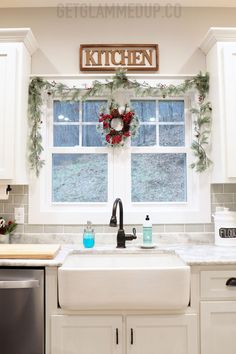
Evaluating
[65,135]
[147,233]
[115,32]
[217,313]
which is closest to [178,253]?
[147,233]

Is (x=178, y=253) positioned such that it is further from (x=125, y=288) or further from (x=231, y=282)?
(x=125, y=288)

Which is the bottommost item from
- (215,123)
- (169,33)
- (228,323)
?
(228,323)

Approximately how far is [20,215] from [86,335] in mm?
1084

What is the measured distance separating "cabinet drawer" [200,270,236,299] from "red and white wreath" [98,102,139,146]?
1190 millimetres

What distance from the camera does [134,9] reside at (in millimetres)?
2639

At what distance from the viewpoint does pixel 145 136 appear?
265 centimetres

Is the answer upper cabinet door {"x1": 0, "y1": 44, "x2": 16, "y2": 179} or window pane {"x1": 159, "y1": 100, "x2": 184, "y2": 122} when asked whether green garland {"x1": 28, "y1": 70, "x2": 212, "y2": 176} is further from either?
upper cabinet door {"x1": 0, "y1": 44, "x2": 16, "y2": 179}

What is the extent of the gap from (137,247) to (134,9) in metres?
1.92

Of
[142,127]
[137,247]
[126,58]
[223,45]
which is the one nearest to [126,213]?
[137,247]

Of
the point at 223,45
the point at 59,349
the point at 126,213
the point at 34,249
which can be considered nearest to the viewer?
the point at 59,349

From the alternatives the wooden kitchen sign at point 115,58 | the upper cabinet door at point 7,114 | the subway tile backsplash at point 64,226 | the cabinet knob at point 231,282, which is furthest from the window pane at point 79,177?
the cabinet knob at point 231,282

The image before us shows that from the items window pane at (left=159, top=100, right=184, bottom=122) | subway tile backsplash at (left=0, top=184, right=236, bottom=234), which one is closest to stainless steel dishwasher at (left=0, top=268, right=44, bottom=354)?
subway tile backsplash at (left=0, top=184, right=236, bottom=234)

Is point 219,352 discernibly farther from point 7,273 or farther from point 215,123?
point 215,123

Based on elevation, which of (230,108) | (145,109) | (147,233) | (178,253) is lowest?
(178,253)
